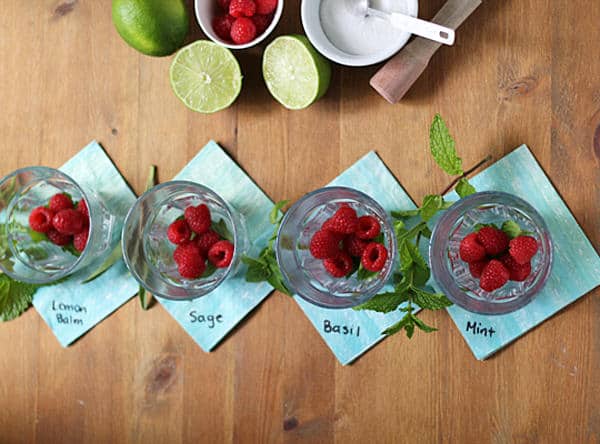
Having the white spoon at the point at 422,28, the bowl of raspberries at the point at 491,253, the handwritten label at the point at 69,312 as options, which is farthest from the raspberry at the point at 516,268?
the handwritten label at the point at 69,312

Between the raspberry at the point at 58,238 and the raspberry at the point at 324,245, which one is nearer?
the raspberry at the point at 324,245

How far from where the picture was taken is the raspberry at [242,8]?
0.87 meters

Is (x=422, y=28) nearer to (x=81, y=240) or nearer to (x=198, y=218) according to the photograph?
(x=198, y=218)

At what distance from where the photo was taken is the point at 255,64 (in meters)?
0.92

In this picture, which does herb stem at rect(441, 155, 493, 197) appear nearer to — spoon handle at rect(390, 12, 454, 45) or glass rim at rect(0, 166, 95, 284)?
spoon handle at rect(390, 12, 454, 45)

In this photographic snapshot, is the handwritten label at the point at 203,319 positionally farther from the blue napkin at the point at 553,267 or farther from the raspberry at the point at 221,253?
the blue napkin at the point at 553,267

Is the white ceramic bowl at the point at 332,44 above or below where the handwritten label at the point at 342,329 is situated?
above

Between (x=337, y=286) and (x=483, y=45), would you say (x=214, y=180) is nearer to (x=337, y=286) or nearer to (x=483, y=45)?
(x=337, y=286)

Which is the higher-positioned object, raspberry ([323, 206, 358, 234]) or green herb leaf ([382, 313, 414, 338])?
raspberry ([323, 206, 358, 234])

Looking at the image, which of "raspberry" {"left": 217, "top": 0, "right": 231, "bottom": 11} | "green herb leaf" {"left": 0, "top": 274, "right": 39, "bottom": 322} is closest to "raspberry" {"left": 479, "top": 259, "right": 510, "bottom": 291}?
"raspberry" {"left": 217, "top": 0, "right": 231, "bottom": 11}

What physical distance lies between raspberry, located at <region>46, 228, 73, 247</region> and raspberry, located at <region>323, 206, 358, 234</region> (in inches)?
14.0

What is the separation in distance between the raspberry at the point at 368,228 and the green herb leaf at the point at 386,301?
7 cm

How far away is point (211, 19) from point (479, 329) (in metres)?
0.51

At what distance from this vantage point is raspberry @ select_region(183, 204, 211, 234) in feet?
2.88
